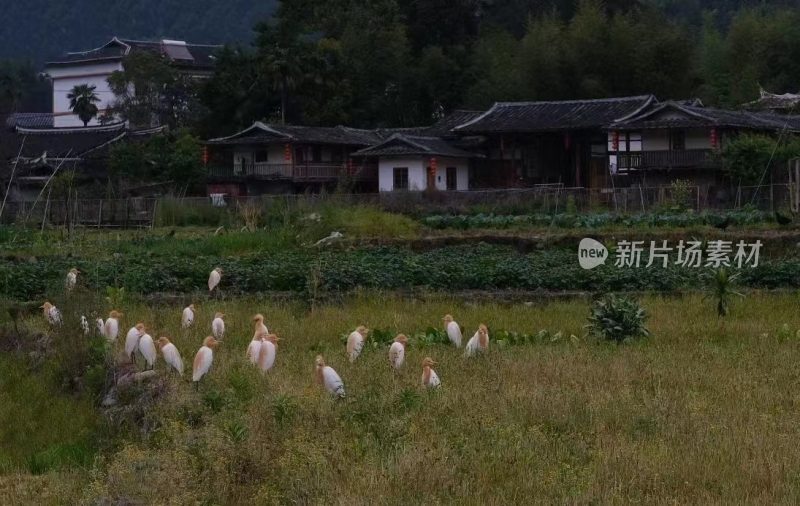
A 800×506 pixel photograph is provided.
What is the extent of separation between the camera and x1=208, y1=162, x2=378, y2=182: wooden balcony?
4278 cm

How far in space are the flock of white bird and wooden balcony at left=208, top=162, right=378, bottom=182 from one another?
1222 inches

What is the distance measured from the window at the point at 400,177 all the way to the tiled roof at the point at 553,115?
2.46 meters

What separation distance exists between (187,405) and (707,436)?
11.3 ft

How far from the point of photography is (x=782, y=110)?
42.1 m

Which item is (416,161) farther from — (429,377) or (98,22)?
(98,22)

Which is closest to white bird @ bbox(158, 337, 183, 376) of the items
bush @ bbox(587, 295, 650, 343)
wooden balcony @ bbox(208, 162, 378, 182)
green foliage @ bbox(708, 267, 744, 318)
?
bush @ bbox(587, 295, 650, 343)

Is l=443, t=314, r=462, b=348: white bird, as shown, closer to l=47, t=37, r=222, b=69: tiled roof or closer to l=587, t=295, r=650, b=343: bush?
l=587, t=295, r=650, b=343: bush

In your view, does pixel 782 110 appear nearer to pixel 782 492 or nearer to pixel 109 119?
pixel 109 119

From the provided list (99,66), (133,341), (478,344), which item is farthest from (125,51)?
(478,344)

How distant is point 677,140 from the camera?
122 ft

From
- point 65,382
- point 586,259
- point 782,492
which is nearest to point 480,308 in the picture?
point 586,259

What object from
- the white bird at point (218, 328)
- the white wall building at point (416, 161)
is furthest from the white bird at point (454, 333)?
the white wall building at point (416, 161)

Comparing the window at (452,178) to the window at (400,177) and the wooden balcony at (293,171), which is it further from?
the wooden balcony at (293,171)

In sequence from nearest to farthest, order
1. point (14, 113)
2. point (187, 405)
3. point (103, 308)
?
point (187, 405)
point (103, 308)
point (14, 113)
